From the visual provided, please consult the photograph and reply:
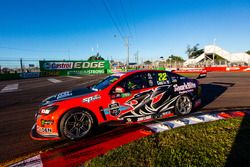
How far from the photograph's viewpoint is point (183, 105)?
15.2ft

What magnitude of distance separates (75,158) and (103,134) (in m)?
0.96

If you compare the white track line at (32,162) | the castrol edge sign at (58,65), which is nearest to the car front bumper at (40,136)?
the white track line at (32,162)

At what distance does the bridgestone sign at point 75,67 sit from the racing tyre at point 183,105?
32.3 m

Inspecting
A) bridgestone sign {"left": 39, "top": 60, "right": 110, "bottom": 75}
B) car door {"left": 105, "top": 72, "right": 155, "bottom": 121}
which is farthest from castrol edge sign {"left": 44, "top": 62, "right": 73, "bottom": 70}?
car door {"left": 105, "top": 72, "right": 155, "bottom": 121}

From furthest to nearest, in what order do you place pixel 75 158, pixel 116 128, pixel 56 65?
pixel 56 65 < pixel 116 128 < pixel 75 158

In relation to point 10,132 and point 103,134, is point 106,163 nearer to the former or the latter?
point 103,134

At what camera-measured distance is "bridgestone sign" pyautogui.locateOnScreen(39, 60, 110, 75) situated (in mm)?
32188

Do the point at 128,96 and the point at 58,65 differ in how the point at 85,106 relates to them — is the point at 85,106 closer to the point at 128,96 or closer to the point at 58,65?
the point at 128,96

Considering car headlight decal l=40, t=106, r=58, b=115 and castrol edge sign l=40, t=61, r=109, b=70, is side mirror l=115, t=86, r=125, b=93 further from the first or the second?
castrol edge sign l=40, t=61, r=109, b=70

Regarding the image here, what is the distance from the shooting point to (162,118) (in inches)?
172

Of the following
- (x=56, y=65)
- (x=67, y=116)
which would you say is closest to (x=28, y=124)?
(x=67, y=116)

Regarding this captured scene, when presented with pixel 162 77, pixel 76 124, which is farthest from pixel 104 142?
pixel 162 77

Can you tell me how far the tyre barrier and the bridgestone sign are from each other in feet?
107

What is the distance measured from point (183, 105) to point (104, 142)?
264 centimetres
